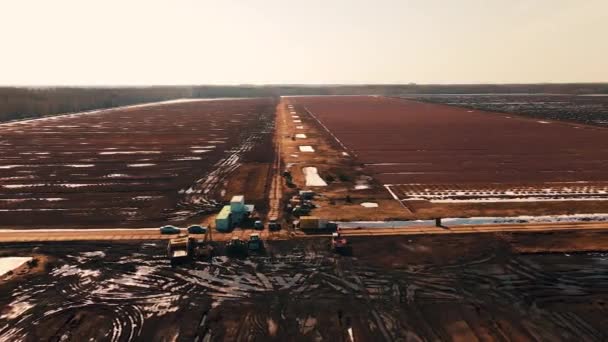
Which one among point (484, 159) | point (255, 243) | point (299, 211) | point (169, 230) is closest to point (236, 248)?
point (255, 243)

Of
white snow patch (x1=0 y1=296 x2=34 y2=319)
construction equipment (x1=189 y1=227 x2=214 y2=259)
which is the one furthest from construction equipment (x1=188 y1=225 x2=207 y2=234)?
white snow patch (x1=0 y1=296 x2=34 y2=319)

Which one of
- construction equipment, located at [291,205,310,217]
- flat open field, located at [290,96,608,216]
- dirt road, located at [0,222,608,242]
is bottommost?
dirt road, located at [0,222,608,242]

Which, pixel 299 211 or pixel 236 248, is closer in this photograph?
pixel 236 248

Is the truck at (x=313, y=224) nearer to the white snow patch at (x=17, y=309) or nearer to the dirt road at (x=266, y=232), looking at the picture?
the dirt road at (x=266, y=232)

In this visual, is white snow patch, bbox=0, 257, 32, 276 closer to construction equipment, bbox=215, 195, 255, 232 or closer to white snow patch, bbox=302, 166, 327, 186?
construction equipment, bbox=215, 195, 255, 232

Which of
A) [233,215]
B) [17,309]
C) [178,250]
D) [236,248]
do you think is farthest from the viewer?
[233,215]

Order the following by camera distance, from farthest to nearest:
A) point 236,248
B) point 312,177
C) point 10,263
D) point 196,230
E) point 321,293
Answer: point 312,177
point 196,230
point 236,248
point 10,263
point 321,293

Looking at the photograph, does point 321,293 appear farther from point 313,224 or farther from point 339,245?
point 313,224
